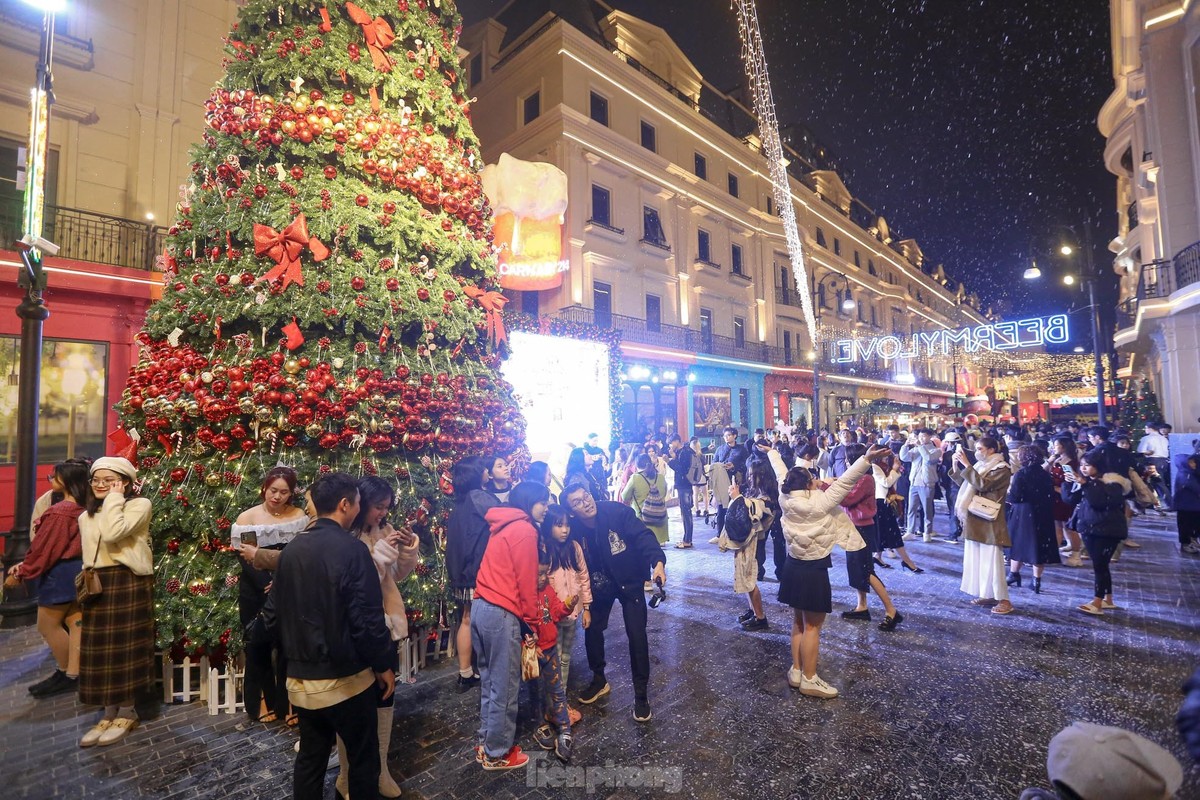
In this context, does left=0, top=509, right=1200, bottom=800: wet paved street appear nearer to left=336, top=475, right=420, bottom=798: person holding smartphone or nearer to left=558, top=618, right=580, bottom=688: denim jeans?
left=336, top=475, right=420, bottom=798: person holding smartphone

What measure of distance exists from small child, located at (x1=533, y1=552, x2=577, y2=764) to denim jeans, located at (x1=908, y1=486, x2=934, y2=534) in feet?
28.3

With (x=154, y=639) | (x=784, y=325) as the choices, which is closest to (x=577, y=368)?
(x=154, y=639)

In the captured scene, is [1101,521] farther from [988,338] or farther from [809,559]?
[988,338]

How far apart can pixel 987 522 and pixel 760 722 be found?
3.94 metres

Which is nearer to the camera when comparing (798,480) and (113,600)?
(113,600)

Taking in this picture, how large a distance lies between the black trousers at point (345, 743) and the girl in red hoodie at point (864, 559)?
4.35 m

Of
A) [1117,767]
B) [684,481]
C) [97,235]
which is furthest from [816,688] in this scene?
[97,235]

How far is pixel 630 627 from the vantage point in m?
4.04

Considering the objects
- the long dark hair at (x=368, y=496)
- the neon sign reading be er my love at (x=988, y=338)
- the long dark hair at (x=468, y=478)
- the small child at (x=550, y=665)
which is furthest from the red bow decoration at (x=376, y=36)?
the neon sign reading be er my love at (x=988, y=338)

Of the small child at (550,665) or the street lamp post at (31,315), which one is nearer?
the small child at (550,665)

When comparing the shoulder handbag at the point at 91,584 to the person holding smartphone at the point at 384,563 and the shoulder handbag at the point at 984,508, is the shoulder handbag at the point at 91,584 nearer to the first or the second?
the person holding smartphone at the point at 384,563

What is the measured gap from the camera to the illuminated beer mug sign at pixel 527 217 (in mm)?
10203

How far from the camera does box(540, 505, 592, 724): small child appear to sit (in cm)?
372

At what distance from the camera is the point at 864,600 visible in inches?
234
